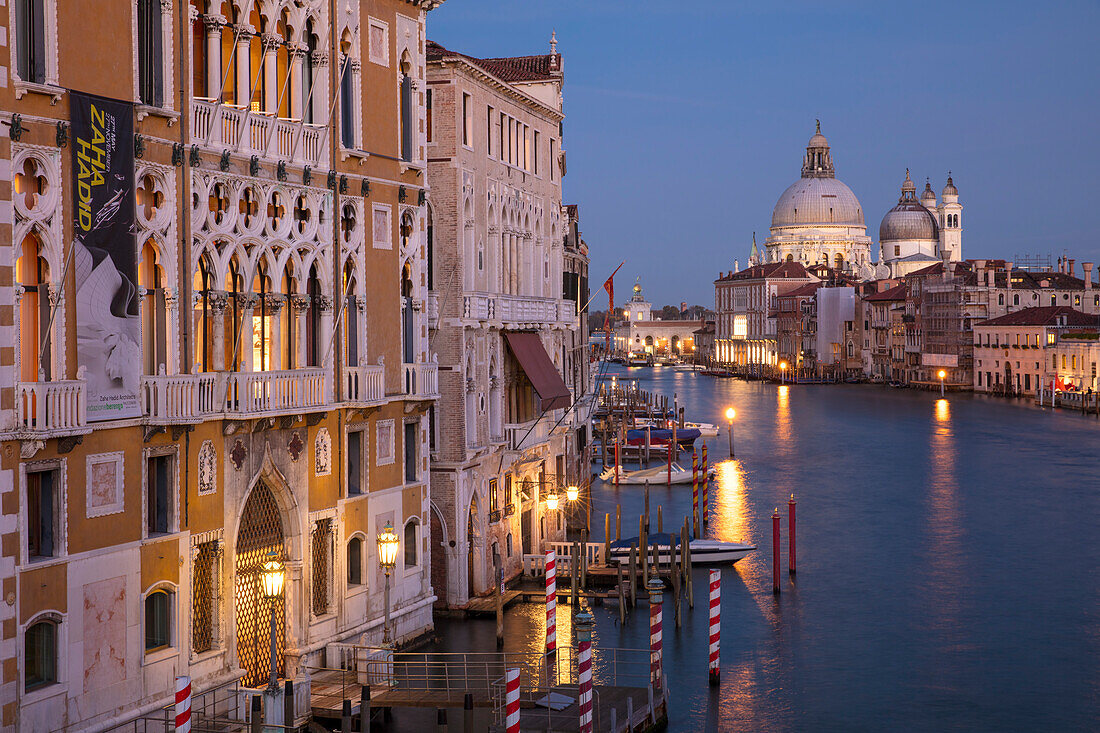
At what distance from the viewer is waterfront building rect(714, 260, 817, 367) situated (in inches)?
5153

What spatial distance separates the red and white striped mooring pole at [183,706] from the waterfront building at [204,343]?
845mm

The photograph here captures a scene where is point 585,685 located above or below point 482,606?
above

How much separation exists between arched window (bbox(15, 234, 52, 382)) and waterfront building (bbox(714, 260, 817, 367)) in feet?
387

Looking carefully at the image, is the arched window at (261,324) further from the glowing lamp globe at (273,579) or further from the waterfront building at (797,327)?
the waterfront building at (797,327)

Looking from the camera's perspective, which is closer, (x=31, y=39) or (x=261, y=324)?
(x=31, y=39)

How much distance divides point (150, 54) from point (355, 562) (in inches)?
250

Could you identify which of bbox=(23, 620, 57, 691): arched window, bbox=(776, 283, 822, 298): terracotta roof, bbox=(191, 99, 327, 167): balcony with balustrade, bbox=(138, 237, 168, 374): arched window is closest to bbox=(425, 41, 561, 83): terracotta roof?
bbox=(191, 99, 327, 167): balcony with balustrade

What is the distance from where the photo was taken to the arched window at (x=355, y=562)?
51.1ft

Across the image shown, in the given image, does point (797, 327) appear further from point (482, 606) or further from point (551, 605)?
point (551, 605)

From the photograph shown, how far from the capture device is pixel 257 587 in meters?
13.9

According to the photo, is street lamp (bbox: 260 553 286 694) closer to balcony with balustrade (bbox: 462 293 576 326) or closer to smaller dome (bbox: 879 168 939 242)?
balcony with balustrade (bbox: 462 293 576 326)

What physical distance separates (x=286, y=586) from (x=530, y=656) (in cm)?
439

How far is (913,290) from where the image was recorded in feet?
329

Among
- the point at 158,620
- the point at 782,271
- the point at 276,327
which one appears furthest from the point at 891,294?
the point at 158,620
